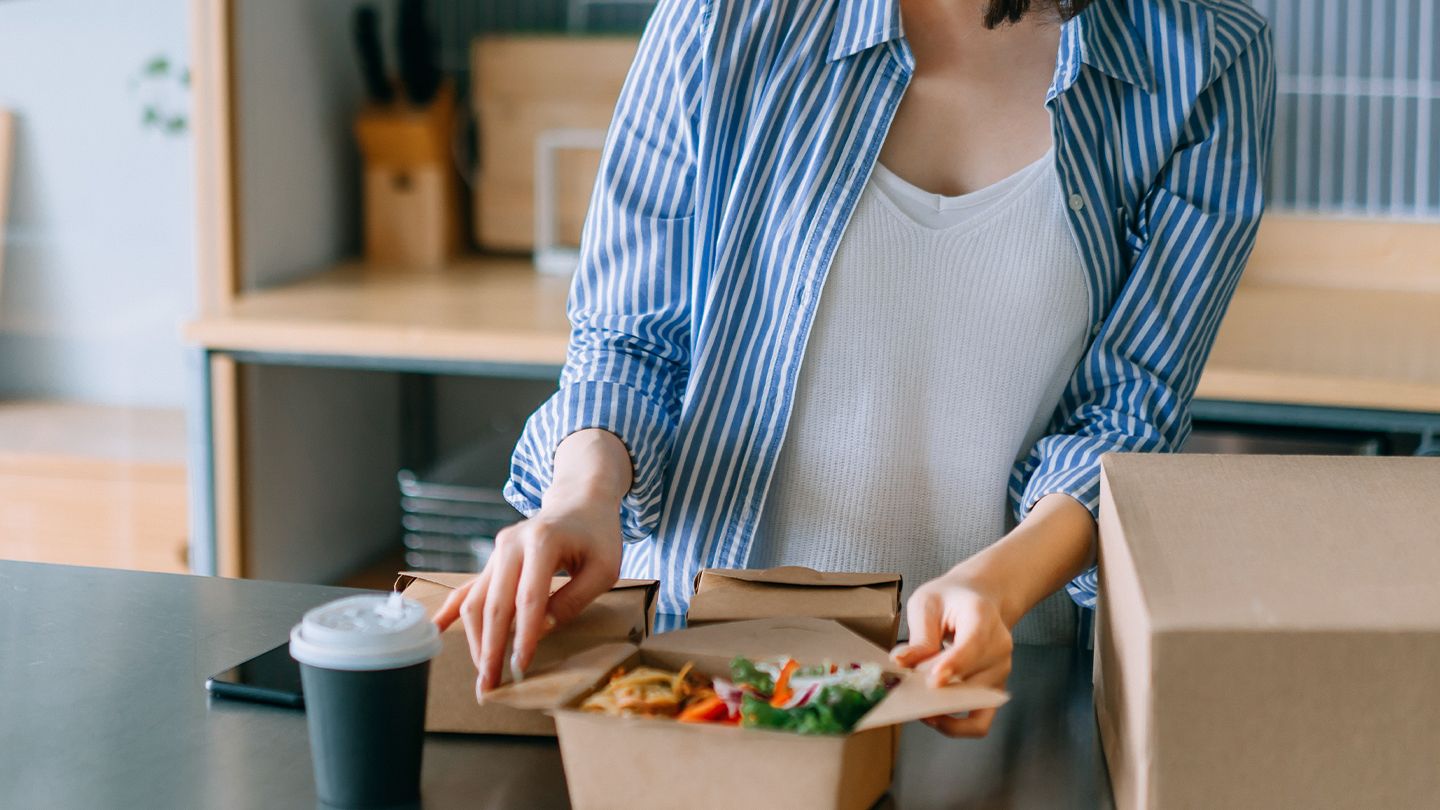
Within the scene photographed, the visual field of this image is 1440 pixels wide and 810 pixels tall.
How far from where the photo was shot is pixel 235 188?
2.03m

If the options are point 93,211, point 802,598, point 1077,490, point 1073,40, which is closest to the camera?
point 802,598

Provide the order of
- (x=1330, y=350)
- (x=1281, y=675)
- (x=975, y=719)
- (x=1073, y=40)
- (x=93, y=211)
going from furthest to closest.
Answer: (x=93, y=211) < (x=1330, y=350) < (x=1073, y=40) < (x=975, y=719) < (x=1281, y=675)

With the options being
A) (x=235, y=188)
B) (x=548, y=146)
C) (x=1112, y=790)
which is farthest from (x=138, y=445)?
(x=1112, y=790)

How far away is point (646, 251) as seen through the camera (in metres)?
1.09

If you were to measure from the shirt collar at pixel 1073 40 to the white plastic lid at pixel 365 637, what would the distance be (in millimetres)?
576

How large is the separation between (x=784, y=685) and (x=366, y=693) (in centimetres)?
19

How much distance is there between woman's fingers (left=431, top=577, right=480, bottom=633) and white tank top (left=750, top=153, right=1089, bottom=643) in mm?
391

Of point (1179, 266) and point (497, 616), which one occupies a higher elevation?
point (1179, 266)

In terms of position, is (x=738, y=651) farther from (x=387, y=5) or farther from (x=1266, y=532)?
(x=387, y=5)

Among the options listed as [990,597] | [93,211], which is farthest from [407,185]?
[990,597]

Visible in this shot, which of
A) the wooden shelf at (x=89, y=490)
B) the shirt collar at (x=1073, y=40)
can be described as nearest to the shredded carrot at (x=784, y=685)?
the shirt collar at (x=1073, y=40)

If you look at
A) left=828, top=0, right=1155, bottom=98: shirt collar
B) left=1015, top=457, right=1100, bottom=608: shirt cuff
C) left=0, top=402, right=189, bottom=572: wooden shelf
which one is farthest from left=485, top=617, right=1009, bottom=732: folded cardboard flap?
left=0, top=402, right=189, bottom=572: wooden shelf

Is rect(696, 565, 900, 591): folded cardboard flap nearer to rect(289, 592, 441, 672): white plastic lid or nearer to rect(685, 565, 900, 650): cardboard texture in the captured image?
rect(685, 565, 900, 650): cardboard texture

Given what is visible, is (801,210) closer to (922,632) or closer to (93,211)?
(922,632)
